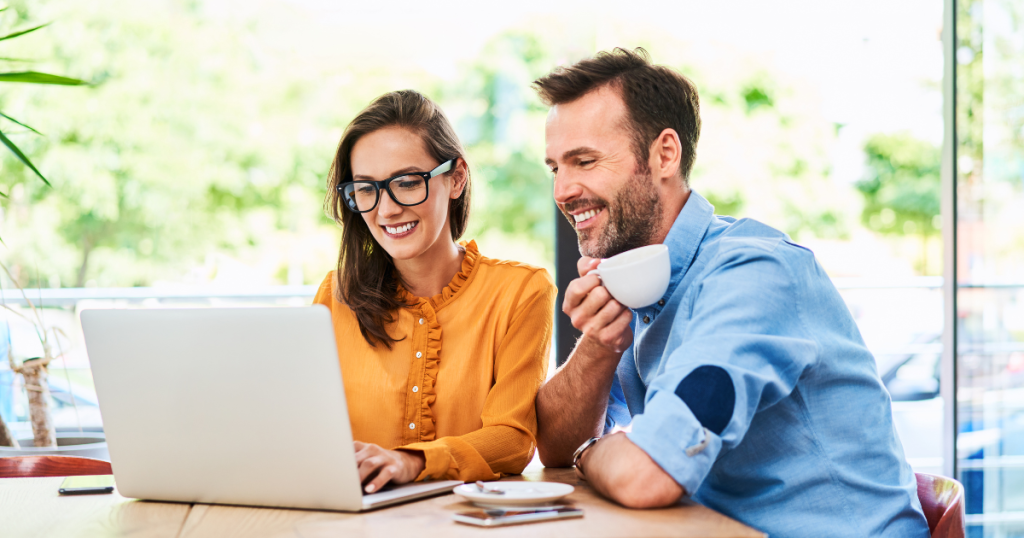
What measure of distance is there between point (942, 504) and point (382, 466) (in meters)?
0.82

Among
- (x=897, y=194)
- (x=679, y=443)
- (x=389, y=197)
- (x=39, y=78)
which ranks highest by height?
(x=39, y=78)

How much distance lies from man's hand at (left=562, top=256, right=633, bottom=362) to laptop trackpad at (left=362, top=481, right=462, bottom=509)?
1.01ft

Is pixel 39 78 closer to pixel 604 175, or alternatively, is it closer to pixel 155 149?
pixel 604 175

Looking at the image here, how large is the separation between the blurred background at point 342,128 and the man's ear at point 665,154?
185 centimetres

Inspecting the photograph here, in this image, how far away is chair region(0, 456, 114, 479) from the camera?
1.46 meters

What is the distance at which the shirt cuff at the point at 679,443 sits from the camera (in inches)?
35.9

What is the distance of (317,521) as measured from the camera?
3.03 feet

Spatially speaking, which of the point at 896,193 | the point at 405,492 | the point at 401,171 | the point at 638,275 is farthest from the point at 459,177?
the point at 896,193

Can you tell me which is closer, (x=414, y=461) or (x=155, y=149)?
(x=414, y=461)

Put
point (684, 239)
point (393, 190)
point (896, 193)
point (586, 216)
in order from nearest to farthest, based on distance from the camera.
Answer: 1. point (684, 239)
2. point (586, 216)
3. point (393, 190)
4. point (896, 193)

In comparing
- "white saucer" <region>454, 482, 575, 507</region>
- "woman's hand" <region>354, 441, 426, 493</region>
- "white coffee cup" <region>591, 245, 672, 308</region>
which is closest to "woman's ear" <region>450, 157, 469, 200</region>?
"white coffee cup" <region>591, 245, 672, 308</region>

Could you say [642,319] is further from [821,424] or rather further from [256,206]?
[256,206]

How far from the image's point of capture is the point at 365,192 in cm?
151

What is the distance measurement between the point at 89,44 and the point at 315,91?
1373 millimetres
